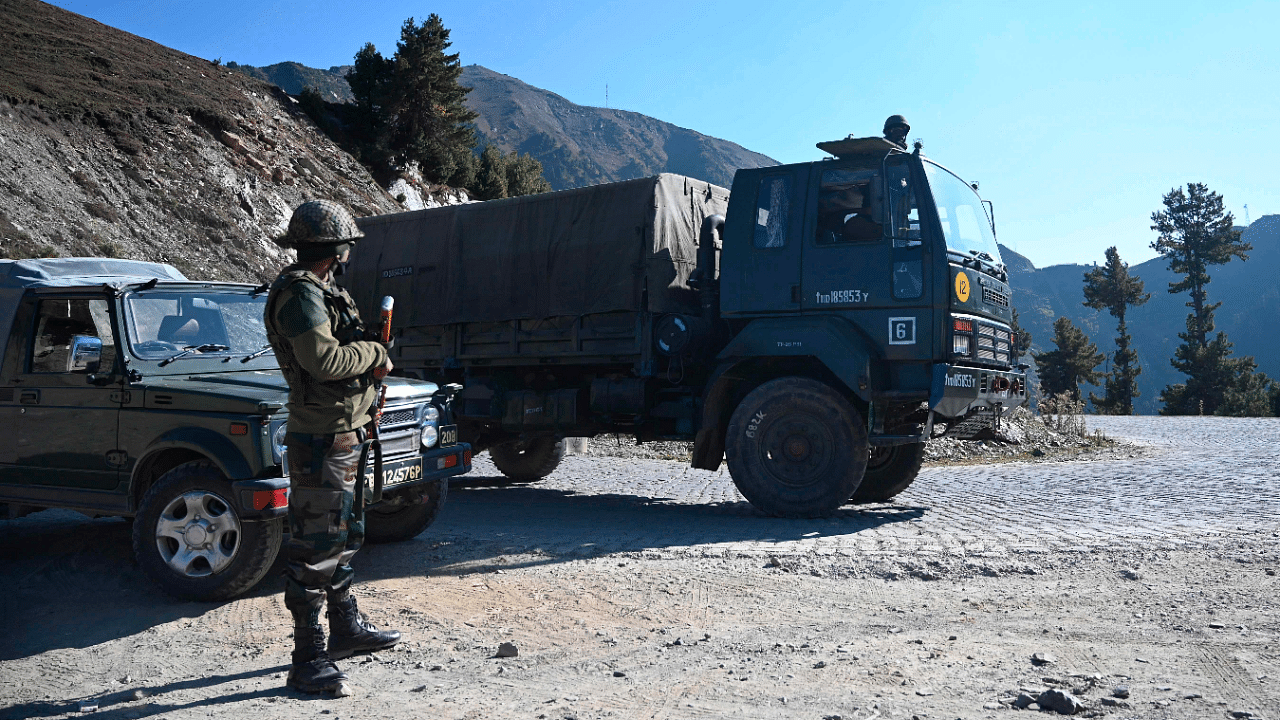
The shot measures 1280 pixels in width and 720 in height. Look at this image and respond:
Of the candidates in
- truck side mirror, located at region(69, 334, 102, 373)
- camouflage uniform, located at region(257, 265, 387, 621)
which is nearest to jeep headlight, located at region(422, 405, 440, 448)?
truck side mirror, located at region(69, 334, 102, 373)

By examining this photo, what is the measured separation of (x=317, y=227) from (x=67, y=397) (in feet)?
9.81

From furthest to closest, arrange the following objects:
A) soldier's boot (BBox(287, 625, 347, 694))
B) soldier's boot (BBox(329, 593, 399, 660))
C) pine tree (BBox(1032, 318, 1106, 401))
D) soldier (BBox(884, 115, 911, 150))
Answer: pine tree (BBox(1032, 318, 1106, 401)) < soldier (BBox(884, 115, 911, 150)) < soldier's boot (BBox(329, 593, 399, 660)) < soldier's boot (BBox(287, 625, 347, 694))

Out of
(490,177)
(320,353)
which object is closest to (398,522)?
(320,353)

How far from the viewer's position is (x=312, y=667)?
370 centimetres

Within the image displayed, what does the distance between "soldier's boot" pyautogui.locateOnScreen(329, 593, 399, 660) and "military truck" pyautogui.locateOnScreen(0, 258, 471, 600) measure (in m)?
1.07

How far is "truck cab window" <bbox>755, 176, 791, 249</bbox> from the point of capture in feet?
27.3

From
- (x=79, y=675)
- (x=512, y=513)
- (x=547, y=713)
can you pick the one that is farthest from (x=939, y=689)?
(x=512, y=513)

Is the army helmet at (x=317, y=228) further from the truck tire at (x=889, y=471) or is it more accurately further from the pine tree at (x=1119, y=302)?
the pine tree at (x=1119, y=302)

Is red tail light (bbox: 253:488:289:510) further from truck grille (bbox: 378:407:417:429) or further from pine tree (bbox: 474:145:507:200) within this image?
pine tree (bbox: 474:145:507:200)

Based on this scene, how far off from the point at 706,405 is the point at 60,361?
5171 millimetres

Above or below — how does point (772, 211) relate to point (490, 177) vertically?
below

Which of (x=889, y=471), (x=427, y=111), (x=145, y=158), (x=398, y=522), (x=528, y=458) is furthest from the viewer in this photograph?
(x=427, y=111)

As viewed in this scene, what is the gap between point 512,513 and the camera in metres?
8.62

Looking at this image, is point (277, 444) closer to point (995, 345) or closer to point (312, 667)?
point (312, 667)
